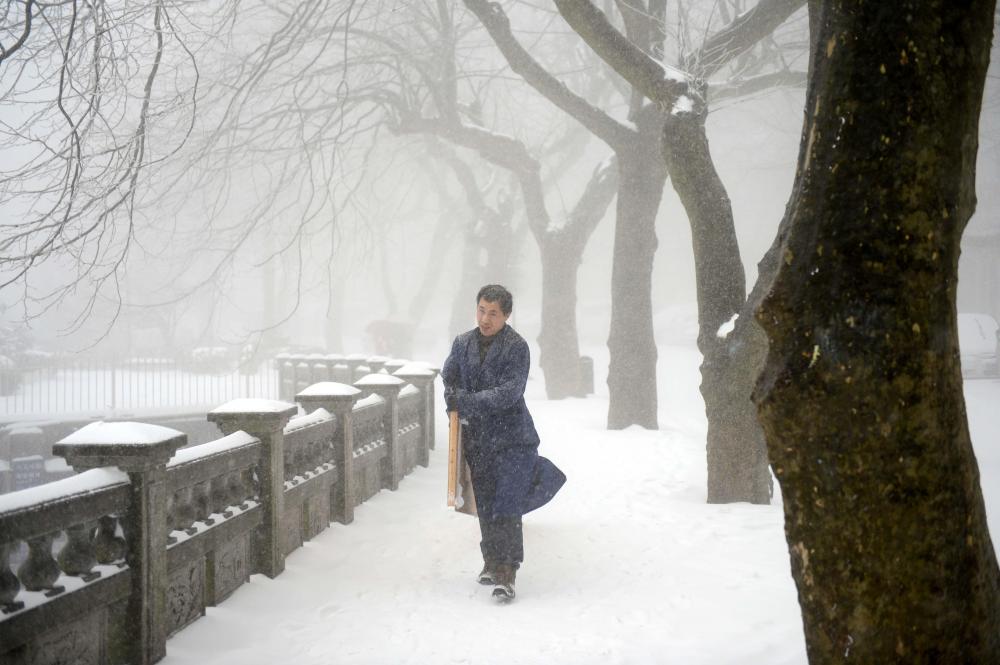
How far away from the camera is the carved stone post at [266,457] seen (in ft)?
17.1

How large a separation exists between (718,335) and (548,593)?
3100mm

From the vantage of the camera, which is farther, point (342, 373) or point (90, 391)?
point (90, 391)

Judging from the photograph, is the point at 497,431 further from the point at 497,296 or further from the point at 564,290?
the point at 564,290

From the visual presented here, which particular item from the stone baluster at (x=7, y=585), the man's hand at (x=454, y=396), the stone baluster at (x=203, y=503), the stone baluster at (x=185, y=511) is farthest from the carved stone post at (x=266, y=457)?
the stone baluster at (x=7, y=585)

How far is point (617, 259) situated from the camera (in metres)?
12.5

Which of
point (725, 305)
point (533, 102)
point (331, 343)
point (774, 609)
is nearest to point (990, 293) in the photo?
point (533, 102)

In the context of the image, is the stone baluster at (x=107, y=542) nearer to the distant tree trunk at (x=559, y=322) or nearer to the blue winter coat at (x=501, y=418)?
the blue winter coat at (x=501, y=418)

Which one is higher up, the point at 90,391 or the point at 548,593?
the point at 90,391

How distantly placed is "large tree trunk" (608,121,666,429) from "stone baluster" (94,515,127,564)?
29.7ft

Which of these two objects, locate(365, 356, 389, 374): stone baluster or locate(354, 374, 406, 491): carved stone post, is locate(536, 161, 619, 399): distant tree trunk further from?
locate(354, 374, 406, 491): carved stone post

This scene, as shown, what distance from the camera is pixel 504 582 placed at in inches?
191

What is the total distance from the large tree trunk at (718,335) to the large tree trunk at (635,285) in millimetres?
4602

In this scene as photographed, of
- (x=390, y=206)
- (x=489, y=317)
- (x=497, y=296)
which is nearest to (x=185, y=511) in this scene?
(x=489, y=317)

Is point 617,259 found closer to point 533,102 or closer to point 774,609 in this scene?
point 774,609
